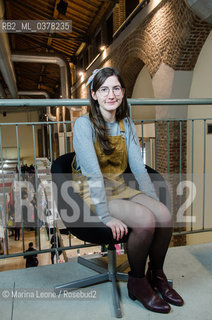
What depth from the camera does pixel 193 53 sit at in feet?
15.9

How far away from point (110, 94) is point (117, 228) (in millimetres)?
666

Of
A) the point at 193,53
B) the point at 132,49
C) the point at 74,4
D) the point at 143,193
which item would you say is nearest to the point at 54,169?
the point at 143,193

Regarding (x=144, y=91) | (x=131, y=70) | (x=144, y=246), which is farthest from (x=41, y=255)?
(x=144, y=246)

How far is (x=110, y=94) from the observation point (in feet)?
4.55

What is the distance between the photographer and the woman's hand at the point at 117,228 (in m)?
1.20

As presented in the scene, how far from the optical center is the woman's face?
54.6 inches

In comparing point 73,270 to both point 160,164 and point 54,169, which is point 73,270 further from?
point 160,164

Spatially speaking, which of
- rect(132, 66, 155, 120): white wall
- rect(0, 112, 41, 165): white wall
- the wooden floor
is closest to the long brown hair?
the wooden floor

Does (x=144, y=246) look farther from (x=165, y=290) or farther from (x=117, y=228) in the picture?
(x=165, y=290)

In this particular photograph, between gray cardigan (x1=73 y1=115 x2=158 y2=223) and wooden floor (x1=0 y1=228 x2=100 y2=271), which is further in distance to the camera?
wooden floor (x1=0 y1=228 x2=100 y2=271)

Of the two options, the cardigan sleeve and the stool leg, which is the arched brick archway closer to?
the cardigan sleeve

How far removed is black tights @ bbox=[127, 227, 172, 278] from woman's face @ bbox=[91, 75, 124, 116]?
2.10 feet

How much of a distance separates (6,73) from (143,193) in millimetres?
9177

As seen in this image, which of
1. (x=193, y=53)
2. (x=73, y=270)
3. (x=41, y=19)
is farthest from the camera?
(x=41, y=19)
